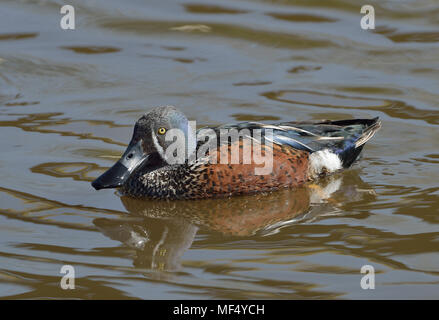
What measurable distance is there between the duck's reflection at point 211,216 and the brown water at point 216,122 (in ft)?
0.07

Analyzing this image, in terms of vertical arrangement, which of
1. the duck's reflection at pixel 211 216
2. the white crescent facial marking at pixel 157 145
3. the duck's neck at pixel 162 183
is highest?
the white crescent facial marking at pixel 157 145

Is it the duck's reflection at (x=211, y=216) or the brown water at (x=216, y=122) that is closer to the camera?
the brown water at (x=216, y=122)

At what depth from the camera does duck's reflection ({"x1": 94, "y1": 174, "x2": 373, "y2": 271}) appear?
6.48 m

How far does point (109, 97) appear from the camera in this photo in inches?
392

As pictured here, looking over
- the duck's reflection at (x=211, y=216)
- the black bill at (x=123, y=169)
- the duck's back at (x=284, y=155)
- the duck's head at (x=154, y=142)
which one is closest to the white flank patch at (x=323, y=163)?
the duck's back at (x=284, y=155)

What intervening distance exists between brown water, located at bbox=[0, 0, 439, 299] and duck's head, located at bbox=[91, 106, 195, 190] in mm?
319

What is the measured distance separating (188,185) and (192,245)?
3.60 ft

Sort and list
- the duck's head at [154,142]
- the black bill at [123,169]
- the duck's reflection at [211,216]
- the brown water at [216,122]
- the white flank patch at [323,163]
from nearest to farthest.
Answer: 1. the brown water at [216,122]
2. the duck's reflection at [211,216]
3. the black bill at [123,169]
4. the duck's head at [154,142]
5. the white flank patch at [323,163]

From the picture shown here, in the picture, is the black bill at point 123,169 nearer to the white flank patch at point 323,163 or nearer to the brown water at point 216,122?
the brown water at point 216,122

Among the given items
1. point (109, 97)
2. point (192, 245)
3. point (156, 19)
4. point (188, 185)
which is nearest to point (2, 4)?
point (156, 19)

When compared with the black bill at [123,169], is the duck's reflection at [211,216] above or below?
below

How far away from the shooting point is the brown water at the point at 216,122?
5.89 metres

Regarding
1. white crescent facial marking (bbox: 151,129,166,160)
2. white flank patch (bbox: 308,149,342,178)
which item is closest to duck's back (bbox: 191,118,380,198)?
white flank patch (bbox: 308,149,342,178)

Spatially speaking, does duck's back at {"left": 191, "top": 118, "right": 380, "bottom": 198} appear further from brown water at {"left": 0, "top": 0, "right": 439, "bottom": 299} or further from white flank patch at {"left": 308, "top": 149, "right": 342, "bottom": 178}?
brown water at {"left": 0, "top": 0, "right": 439, "bottom": 299}
